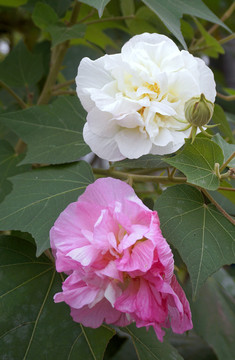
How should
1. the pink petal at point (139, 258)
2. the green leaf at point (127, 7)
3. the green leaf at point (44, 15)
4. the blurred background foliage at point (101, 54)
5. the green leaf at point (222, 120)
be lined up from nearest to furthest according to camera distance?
the pink petal at point (139, 258), the blurred background foliage at point (101, 54), the green leaf at point (222, 120), the green leaf at point (44, 15), the green leaf at point (127, 7)

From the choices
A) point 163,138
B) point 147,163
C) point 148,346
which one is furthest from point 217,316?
point 163,138

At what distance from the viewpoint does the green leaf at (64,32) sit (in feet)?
2.77

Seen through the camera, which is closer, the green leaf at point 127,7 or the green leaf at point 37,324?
the green leaf at point 37,324

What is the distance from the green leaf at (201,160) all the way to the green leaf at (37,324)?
0.25m

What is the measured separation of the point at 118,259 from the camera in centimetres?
49

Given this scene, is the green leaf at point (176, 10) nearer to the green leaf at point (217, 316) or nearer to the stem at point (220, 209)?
the stem at point (220, 209)

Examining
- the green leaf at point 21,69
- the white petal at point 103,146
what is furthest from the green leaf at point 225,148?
the green leaf at point 21,69

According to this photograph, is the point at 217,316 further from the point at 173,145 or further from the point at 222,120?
the point at 173,145

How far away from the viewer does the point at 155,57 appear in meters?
0.59

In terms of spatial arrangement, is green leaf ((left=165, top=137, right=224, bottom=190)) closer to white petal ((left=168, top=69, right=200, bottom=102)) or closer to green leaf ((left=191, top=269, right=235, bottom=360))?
white petal ((left=168, top=69, right=200, bottom=102))

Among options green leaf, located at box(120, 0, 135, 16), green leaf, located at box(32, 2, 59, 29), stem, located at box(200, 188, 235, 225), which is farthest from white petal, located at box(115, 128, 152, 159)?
green leaf, located at box(120, 0, 135, 16)

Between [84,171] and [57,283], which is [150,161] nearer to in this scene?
[84,171]

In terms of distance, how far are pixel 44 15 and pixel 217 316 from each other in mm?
732

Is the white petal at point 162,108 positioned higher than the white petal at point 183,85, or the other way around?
the white petal at point 183,85
